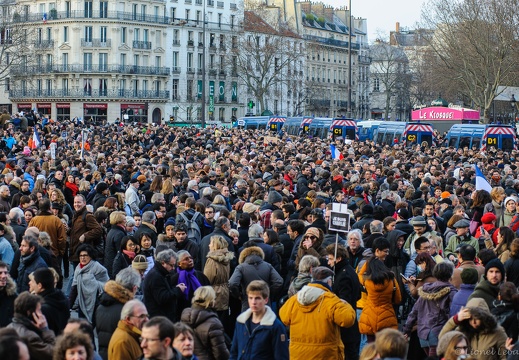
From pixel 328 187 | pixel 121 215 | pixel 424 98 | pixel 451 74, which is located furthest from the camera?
pixel 424 98

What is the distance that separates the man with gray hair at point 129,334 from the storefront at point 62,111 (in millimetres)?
81972

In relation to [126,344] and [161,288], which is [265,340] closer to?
[126,344]

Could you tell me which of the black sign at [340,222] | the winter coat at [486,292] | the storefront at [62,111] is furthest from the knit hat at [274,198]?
the storefront at [62,111]

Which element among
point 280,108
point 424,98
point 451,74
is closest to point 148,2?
point 280,108

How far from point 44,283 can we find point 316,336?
231 centimetres

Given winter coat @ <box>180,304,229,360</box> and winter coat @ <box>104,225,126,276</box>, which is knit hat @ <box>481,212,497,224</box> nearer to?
winter coat @ <box>104,225,126,276</box>

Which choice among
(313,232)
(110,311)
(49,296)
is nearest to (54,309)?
(49,296)

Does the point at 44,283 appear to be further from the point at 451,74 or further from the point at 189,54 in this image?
the point at 189,54

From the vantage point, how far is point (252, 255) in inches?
445

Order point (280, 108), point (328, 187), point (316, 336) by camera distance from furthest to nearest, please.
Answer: point (280, 108) → point (328, 187) → point (316, 336)

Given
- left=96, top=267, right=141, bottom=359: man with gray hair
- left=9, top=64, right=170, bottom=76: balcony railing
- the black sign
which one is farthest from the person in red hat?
left=9, top=64, right=170, bottom=76: balcony railing

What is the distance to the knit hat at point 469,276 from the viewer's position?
995 cm

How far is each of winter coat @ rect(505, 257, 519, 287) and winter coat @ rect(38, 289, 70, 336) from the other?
459cm

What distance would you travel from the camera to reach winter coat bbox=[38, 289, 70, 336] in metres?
9.23
